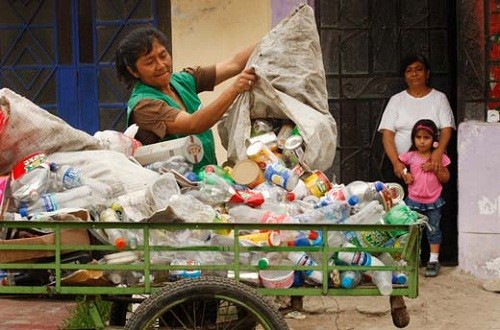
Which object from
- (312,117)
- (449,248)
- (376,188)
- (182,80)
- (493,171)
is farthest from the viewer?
(449,248)

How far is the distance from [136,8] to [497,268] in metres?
3.37

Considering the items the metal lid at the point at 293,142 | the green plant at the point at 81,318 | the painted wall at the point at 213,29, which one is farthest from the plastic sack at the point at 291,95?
the painted wall at the point at 213,29

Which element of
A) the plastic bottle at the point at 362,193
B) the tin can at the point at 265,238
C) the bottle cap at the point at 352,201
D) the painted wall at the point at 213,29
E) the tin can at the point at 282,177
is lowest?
the tin can at the point at 265,238

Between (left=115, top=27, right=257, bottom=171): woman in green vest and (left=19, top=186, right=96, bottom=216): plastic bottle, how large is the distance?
2.65 feet

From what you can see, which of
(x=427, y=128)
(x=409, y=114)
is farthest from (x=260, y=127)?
(x=409, y=114)

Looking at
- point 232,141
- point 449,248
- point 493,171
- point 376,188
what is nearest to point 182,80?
point 232,141

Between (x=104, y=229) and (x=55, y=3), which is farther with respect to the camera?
(x=55, y=3)

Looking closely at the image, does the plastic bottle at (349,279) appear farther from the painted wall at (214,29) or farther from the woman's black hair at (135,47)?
the painted wall at (214,29)

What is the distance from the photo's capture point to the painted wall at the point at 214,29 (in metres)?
7.59

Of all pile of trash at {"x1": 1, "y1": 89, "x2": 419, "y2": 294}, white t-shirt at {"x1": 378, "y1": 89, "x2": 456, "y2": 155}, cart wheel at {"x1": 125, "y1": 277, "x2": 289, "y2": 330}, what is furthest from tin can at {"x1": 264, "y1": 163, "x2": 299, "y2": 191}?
white t-shirt at {"x1": 378, "y1": 89, "x2": 456, "y2": 155}

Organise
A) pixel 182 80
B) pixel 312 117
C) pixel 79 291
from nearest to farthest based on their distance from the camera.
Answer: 1. pixel 79 291
2. pixel 312 117
3. pixel 182 80

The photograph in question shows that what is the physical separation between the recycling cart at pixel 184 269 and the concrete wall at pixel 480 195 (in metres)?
3.10

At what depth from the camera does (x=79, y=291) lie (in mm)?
3969

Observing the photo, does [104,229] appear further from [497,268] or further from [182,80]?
[497,268]
